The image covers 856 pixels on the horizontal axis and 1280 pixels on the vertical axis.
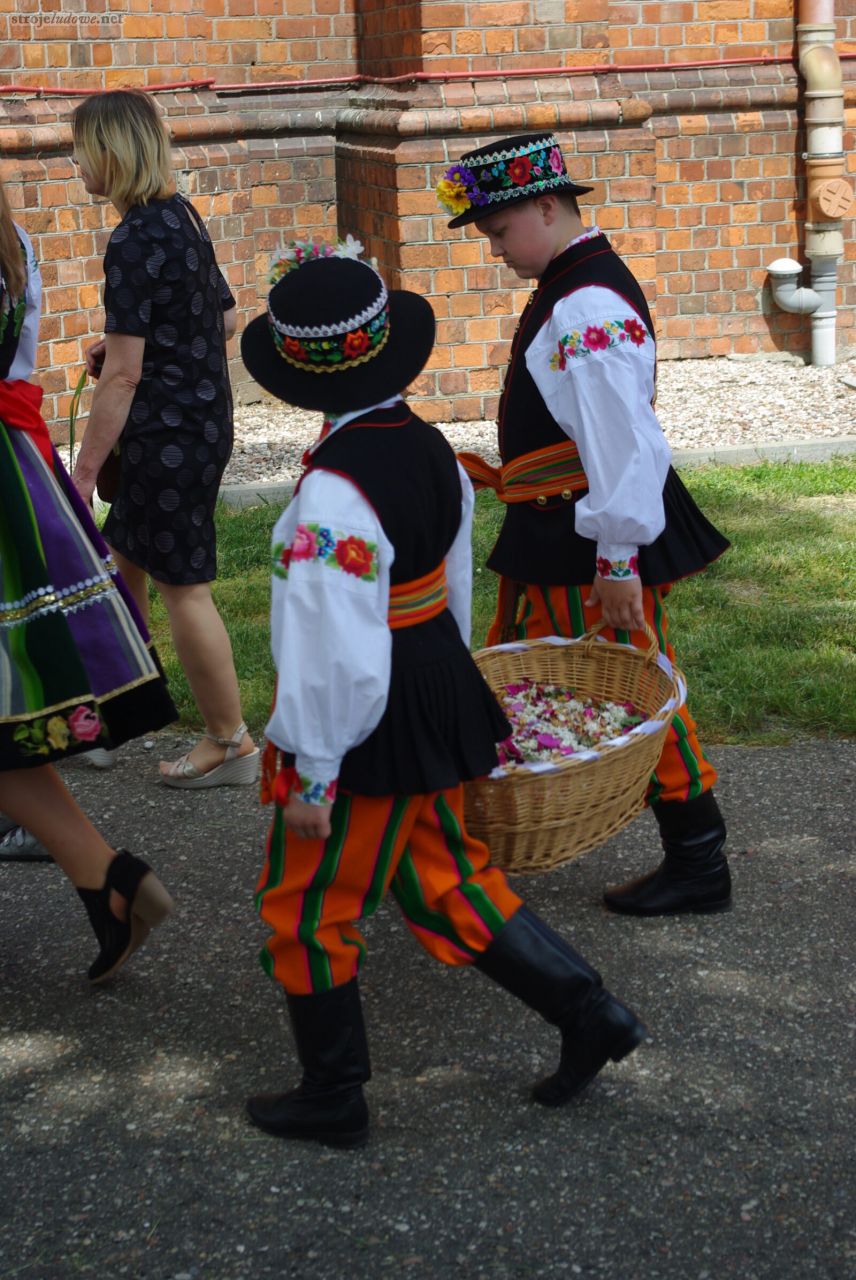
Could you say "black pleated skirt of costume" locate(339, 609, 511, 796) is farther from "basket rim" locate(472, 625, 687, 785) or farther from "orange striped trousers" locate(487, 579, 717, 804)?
"orange striped trousers" locate(487, 579, 717, 804)

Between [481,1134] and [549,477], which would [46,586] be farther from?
[481,1134]

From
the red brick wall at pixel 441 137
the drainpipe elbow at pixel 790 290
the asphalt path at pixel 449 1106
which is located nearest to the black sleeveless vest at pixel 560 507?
the asphalt path at pixel 449 1106

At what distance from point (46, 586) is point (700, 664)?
2738mm

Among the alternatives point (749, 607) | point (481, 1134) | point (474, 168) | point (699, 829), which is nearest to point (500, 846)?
point (481, 1134)

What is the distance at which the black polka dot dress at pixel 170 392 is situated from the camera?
14.0ft

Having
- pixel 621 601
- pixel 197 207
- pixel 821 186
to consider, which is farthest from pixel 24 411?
pixel 821 186

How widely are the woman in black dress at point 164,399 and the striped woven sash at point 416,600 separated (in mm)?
1642

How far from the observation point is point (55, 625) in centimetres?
328

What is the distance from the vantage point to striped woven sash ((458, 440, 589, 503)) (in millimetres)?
3461

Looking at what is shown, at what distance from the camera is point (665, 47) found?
32.1 feet

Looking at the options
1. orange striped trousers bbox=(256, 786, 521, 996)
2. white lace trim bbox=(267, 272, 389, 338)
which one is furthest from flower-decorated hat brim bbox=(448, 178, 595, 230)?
orange striped trousers bbox=(256, 786, 521, 996)

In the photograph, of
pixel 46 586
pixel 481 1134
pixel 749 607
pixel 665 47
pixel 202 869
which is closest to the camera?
pixel 481 1134

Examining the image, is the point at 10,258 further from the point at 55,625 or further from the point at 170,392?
the point at 170,392

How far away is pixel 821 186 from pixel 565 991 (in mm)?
8167
